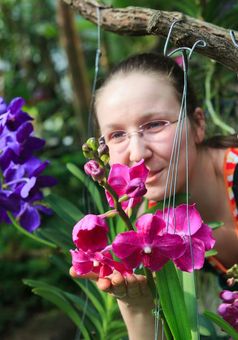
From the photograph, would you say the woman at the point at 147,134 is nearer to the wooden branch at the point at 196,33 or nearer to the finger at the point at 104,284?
the finger at the point at 104,284

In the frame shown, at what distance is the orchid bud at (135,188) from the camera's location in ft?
2.15

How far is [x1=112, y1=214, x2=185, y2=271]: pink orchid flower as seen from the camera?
63 cm

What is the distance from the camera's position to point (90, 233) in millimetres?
640

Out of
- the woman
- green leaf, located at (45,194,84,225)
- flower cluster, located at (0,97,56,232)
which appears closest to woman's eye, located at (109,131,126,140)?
the woman

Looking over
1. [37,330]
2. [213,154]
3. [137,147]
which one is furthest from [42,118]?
[137,147]

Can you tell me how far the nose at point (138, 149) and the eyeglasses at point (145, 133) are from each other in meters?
0.01

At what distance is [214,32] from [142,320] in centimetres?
47

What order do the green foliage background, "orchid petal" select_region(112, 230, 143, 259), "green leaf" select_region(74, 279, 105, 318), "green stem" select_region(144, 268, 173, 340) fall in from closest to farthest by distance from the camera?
"orchid petal" select_region(112, 230, 143, 259) → "green stem" select_region(144, 268, 173, 340) → "green leaf" select_region(74, 279, 105, 318) → the green foliage background

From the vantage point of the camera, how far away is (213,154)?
3.98ft

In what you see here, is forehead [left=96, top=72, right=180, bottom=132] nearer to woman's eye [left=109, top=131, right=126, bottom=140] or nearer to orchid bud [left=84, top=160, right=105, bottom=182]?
woman's eye [left=109, top=131, right=126, bottom=140]

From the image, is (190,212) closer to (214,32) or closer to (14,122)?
(214,32)

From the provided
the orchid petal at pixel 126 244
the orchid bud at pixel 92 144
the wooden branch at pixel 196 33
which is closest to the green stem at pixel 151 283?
the orchid petal at pixel 126 244

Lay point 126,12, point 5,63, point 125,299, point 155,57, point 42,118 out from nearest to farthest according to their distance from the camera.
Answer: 1. point 125,299
2. point 126,12
3. point 155,57
4. point 42,118
5. point 5,63

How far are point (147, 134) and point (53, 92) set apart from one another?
147 inches
